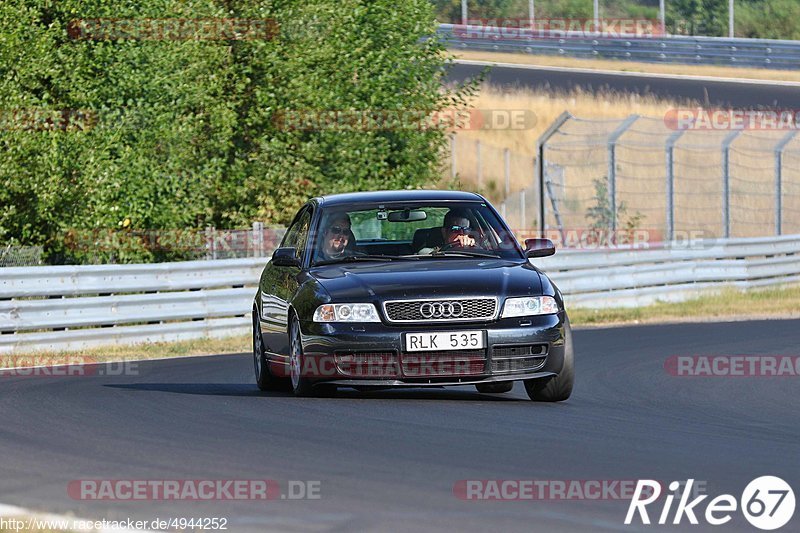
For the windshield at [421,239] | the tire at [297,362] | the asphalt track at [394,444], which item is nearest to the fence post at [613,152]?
the asphalt track at [394,444]

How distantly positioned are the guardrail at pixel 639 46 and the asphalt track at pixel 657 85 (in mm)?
1346

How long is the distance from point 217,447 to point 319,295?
2437mm

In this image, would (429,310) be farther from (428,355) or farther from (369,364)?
(369,364)

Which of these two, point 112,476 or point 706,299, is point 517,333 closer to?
point 112,476

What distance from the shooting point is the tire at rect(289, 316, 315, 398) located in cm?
1108

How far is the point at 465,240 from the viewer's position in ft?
39.1

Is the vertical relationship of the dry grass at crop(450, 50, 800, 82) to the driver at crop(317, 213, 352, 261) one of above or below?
below

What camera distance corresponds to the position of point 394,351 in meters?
10.5

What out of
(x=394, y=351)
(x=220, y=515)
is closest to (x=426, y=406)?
(x=394, y=351)

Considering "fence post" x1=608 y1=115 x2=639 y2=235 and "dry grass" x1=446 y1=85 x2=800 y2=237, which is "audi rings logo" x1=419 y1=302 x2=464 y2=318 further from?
"dry grass" x1=446 y1=85 x2=800 y2=237

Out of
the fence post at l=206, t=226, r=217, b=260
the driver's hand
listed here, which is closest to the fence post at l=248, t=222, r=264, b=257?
the fence post at l=206, t=226, r=217, b=260

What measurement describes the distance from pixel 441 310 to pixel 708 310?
1430 centimetres

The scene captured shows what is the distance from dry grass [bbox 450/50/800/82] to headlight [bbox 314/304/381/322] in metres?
37.5

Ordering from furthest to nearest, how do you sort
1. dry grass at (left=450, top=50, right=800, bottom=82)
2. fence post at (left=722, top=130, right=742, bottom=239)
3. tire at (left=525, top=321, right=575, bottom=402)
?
dry grass at (left=450, top=50, right=800, bottom=82)
fence post at (left=722, top=130, right=742, bottom=239)
tire at (left=525, top=321, right=575, bottom=402)
